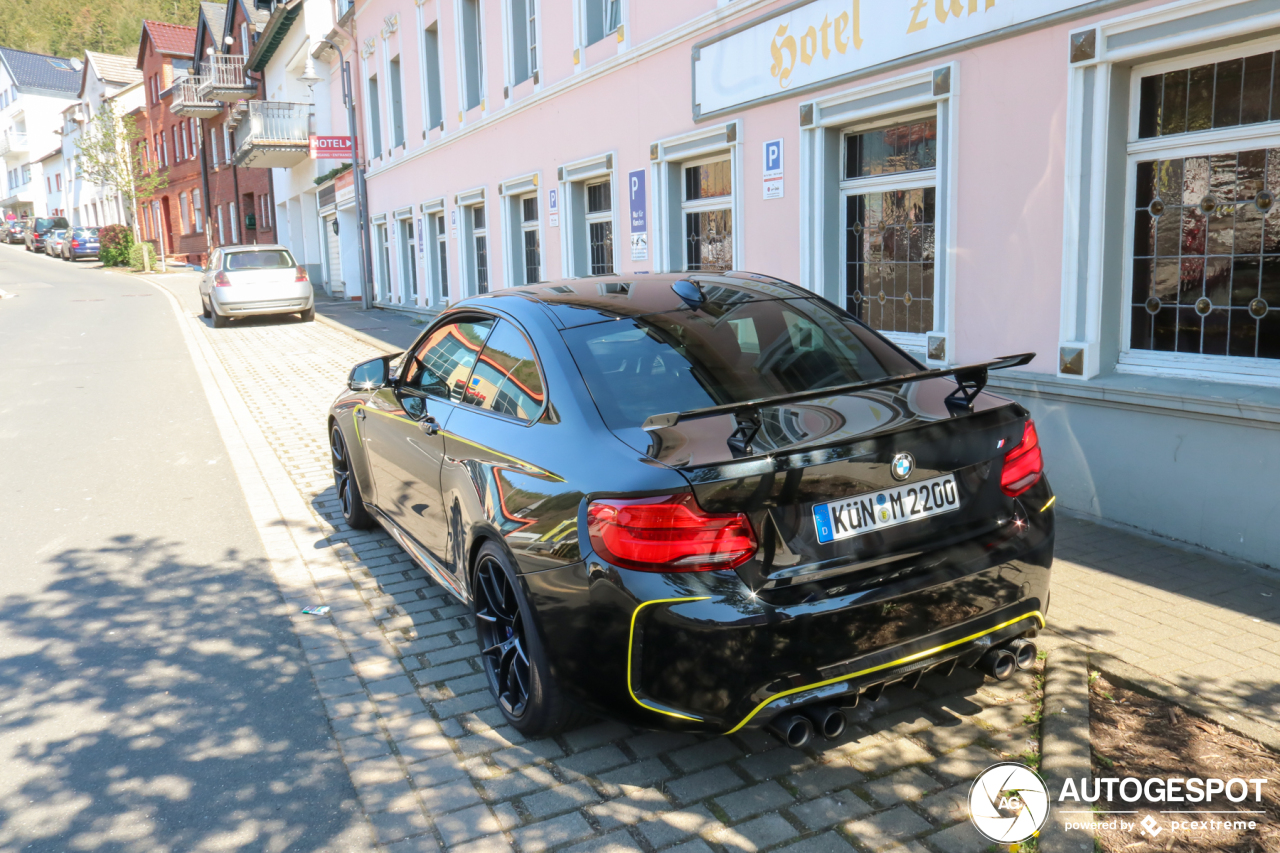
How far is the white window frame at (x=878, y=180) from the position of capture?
720cm

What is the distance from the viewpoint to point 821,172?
8.59m

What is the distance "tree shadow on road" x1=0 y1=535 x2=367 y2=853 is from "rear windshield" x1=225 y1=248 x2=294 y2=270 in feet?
55.4

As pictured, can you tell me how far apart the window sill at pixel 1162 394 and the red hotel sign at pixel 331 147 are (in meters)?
22.4

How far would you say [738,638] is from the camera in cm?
295

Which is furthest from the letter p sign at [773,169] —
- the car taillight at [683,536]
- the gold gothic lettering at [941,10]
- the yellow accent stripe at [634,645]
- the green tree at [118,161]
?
the green tree at [118,161]

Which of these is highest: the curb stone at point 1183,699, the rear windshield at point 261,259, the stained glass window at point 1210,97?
the stained glass window at point 1210,97

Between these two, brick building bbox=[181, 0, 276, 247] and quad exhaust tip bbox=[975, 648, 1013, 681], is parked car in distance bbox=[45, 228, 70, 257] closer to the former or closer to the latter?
brick building bbox=[181, 0, 276, 247]

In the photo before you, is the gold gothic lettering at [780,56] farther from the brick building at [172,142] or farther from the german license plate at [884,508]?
the brick building at [172,142]

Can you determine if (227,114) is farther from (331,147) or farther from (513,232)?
(513,232)

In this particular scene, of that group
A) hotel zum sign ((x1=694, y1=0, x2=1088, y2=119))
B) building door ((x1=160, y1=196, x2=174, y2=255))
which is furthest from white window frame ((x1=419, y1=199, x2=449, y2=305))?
building door ((x1=160, y1=196, x2=174, y2=255))

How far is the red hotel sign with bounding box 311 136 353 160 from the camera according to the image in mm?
25391

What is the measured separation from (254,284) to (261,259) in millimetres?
717

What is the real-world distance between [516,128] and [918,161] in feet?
30.7

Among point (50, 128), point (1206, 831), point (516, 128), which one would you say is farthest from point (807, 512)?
point (50, 128)
